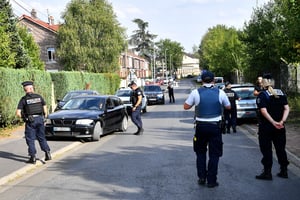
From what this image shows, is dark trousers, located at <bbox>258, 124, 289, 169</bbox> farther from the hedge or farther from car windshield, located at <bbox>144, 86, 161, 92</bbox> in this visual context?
car windshield, located at <bbox>144, 86, 161, 92</bbox>

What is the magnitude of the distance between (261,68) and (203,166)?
23253 mm

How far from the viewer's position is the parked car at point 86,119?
13.3 m

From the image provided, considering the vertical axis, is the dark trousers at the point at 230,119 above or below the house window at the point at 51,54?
below

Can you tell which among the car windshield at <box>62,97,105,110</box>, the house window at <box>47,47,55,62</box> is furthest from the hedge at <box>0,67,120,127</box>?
the house window at <box>47,47,55,62</box>

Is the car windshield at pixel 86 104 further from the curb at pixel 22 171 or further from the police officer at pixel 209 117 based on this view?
the police officer at pixel 209 117

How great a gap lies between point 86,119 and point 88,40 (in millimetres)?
43146

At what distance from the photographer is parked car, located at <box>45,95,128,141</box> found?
524 inches

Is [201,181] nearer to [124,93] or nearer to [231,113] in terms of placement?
[231,113]

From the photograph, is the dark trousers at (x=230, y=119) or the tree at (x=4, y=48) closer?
the dark trousers at (x=230, y=119)

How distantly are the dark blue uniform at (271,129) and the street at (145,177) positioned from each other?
36 centimetres

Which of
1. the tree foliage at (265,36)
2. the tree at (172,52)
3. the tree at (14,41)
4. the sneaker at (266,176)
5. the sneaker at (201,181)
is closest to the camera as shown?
the sneaker at (201,181)

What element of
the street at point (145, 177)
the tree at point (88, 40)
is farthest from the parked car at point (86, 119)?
the tree at point (88, 40)

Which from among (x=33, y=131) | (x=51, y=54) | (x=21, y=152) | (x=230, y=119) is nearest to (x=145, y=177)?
(x=33, y=131)

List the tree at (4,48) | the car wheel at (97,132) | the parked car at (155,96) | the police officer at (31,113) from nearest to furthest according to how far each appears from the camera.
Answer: the police officer at (31,113) → the car wheel at (97,132) → the tree at (4,48) → the parked car at (155,96)
